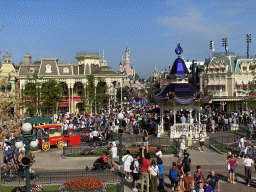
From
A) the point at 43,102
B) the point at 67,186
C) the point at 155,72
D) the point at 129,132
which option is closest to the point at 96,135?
the point at 129,132

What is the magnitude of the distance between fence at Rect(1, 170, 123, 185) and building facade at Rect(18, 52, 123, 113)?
125 ft

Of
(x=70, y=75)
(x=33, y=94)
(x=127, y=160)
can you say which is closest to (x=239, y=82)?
(x=70, y=75)

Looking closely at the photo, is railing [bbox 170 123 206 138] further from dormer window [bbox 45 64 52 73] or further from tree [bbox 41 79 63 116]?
dormer window [bbox 45 64 52 73]

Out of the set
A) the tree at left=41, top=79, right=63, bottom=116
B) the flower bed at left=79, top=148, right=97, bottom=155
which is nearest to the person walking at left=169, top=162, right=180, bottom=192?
the flower bed at left=79, top=148, right=97, bottom=155

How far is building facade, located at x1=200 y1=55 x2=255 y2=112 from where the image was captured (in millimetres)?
59281

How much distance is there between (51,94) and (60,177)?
36360 mm

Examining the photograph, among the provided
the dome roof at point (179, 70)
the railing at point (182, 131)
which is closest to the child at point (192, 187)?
the railing at point (182, 131)

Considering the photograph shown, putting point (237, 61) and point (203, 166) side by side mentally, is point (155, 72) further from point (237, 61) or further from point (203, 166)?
point (203, 166)

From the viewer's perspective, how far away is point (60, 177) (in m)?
16.3

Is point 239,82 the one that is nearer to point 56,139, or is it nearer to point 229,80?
point 229,80

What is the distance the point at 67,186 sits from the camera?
13.0m

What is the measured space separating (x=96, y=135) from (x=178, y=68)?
953cm

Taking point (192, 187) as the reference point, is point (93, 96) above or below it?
above

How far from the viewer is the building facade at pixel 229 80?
59281mm
